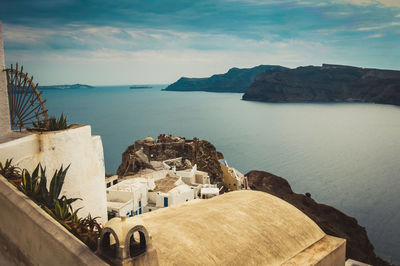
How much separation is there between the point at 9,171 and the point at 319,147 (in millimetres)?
81916

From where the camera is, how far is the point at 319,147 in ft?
266

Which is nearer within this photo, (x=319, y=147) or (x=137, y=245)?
(x=137, y=245)

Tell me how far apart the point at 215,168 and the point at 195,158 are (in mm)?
2791

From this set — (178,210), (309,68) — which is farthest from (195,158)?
(309,68)

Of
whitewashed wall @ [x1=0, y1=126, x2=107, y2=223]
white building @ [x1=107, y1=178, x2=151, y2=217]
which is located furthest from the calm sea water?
whitewashed wall @ [x1=0, y1=126, x2=107, y2=223]

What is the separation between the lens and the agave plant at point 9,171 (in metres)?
6.55

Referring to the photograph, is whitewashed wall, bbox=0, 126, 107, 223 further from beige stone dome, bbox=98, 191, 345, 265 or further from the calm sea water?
the calm sea water

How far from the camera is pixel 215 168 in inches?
1367

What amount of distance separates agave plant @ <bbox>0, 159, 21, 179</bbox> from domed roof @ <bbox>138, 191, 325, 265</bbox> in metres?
3.00

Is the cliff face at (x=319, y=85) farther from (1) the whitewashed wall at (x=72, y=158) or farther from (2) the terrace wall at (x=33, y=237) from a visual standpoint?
(2) the terrace wall at (x=33, y=237)

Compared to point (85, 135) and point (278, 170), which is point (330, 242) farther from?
point (278, 170)

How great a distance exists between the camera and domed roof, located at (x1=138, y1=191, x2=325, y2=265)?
7827 mm

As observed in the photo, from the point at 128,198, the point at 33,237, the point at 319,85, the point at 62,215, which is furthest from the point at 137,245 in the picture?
the point at 319,85

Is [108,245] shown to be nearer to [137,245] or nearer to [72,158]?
[137,245]
